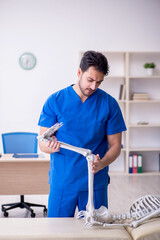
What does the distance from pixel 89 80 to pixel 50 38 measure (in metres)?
3.69

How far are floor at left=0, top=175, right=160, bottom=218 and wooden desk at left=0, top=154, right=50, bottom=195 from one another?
36 centimetres

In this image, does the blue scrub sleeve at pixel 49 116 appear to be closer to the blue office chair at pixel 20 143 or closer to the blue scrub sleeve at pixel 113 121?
the blue scrub sleeve at pixel 113 121

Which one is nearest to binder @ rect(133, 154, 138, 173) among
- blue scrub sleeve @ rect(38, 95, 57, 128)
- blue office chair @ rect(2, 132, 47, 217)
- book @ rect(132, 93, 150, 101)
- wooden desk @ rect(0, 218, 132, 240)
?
book @ rect(132, 93, 150, 101)

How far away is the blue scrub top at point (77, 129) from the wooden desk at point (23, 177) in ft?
4.71

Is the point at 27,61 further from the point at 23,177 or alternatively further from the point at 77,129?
the point at 77,129

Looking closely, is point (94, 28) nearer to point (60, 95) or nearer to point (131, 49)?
point (131, 49)

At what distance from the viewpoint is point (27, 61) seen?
5.07m

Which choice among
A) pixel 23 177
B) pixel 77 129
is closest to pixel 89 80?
pixel 77 129

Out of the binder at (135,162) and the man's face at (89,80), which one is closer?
the man's face at (89,80)

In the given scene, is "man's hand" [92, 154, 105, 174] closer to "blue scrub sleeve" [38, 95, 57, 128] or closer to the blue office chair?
"blue scrub sleeve" [38, 95, 57, 128]

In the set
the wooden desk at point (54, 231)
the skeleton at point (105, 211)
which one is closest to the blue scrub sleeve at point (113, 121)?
the skeleton at point (105, 211)

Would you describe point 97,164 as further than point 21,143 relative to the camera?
No

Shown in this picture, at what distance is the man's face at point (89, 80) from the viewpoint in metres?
1.55

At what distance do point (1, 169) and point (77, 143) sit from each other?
5.53ft
